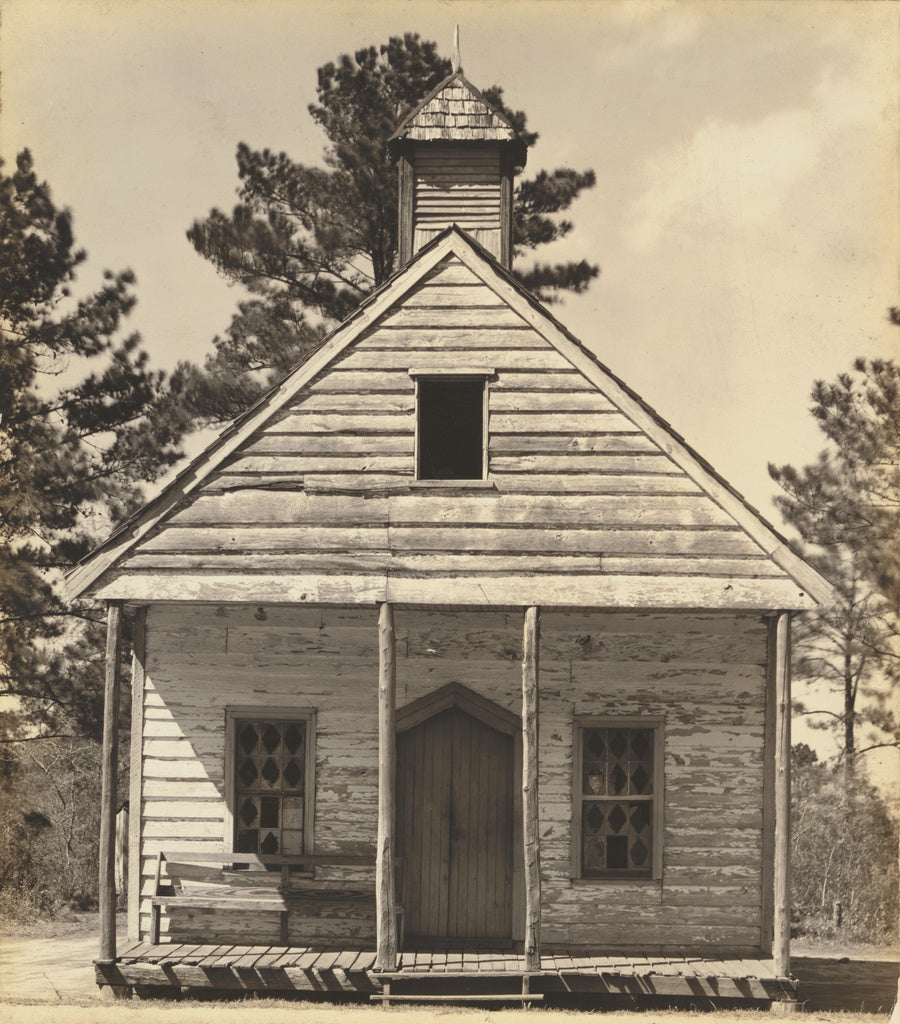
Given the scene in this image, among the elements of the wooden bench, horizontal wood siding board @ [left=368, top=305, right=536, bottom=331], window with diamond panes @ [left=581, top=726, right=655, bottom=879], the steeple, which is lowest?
the wooden bench

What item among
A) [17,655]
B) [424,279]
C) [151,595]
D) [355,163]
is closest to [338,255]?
[355,163]

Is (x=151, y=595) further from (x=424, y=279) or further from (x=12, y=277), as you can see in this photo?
(x=12, y=277)

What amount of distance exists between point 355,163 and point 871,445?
1186 centimetres

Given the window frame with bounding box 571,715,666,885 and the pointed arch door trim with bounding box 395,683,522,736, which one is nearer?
the window frame with bounding box 571,715,666,885

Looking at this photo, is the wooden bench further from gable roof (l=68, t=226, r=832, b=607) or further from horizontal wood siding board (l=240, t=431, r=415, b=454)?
horizontal wood siding board (l=240, t=431, r=415, b=454)

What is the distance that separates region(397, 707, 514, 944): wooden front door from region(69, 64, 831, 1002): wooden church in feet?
0.09

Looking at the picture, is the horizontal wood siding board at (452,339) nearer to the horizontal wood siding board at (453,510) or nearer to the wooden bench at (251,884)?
the horizontal wood siding board at (453,510)

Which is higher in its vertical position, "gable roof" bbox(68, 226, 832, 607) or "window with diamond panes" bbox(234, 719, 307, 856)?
"gable roof" bbox(68, 226, 832, 607)

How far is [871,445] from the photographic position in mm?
24609

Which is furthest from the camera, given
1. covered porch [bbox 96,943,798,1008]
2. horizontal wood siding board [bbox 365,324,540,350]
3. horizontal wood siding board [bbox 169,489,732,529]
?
horizontal wood siding board [bbox 365,324,540,350]

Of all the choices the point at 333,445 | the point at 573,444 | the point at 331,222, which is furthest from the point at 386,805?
the point at 331,222

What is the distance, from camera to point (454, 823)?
45.9 feet

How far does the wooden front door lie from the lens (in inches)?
546

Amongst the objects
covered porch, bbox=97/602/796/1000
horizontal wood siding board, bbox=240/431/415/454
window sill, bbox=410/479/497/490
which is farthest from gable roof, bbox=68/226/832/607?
window sill, bbox=410/479/497/490
